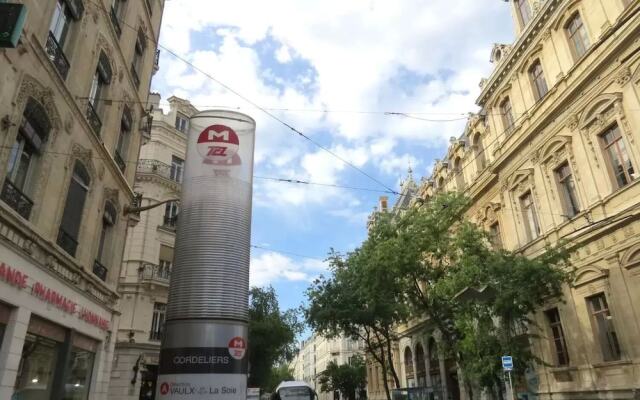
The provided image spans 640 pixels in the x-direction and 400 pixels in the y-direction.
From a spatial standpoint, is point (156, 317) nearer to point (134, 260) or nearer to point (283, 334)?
point (134, 260)

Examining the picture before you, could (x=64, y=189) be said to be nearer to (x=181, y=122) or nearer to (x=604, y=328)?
(x=604, y=328)

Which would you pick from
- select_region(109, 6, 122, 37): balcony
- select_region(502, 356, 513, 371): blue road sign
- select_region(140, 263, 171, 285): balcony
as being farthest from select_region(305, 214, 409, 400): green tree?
select_region(109, 6, 122, 37): balcony

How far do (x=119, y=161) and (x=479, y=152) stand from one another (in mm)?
19253

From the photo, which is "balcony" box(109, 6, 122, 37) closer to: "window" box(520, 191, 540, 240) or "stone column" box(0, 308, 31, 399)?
"stone column" box(0, 308, 31, 399)

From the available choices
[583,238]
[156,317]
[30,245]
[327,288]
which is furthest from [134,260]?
[583,238]

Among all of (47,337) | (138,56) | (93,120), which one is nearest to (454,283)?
(47,337)

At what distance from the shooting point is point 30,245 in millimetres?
9680

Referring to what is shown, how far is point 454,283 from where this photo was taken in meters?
16.1

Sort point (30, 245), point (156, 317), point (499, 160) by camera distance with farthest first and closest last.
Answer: point (156, 317) → point (499, 160) → point (30, 245)

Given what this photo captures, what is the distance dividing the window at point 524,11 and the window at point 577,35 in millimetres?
3523

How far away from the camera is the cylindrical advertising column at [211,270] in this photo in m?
10.1

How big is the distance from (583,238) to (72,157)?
1696cm

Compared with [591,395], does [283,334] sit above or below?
above

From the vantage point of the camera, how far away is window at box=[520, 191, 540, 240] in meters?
20.9
